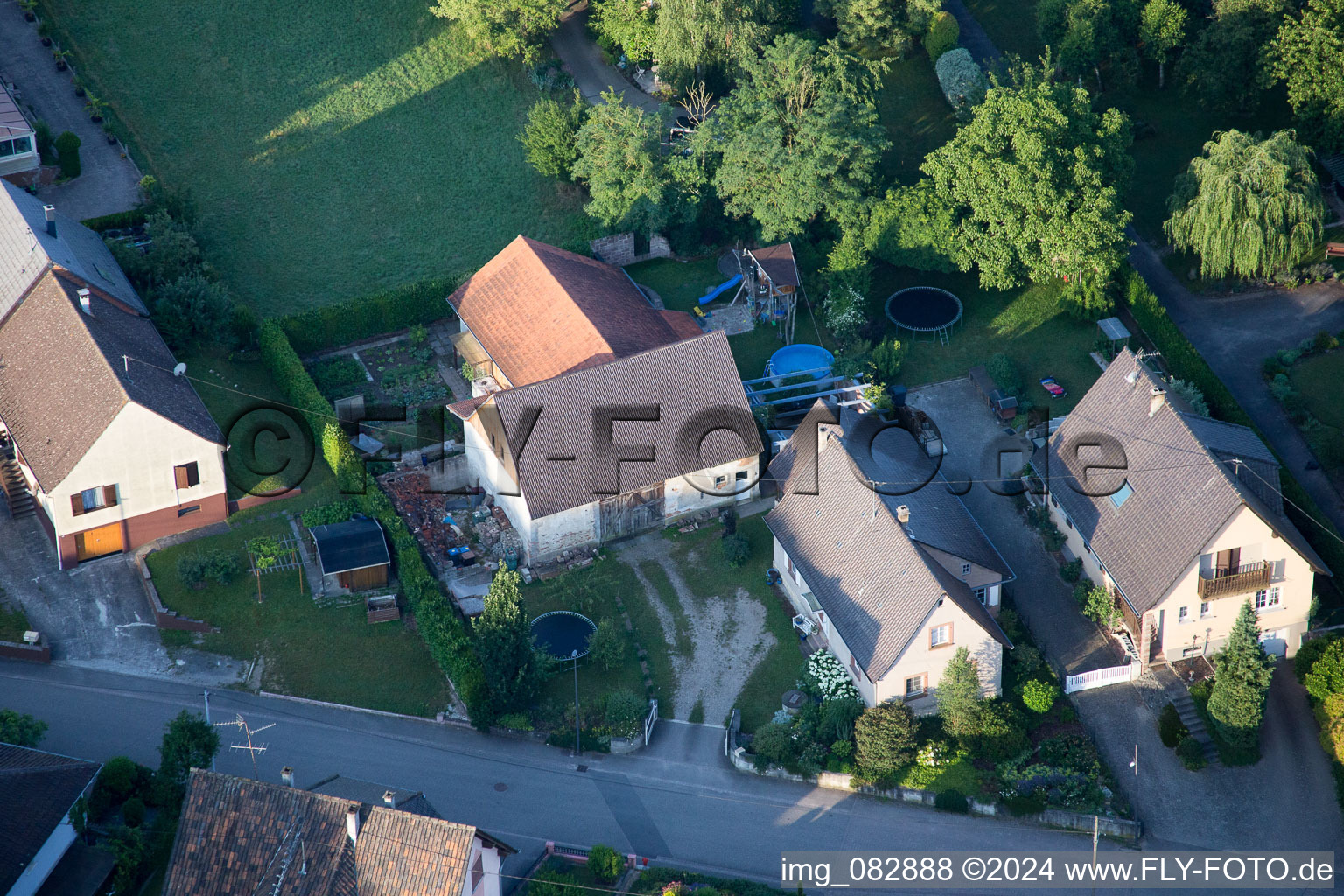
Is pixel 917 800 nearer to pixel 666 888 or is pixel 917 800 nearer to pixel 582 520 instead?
pixel 666 888

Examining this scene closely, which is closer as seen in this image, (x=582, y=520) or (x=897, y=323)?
(x=582, y=520)

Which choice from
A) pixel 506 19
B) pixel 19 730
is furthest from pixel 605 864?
pixel 506 19

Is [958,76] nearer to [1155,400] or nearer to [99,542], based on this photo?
[1155,400]

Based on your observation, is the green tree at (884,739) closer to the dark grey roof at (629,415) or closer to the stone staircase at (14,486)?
the dark grey roof at (629,415)

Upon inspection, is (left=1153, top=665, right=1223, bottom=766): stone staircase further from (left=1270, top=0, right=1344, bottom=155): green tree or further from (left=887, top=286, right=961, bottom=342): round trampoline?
(left=1270, top=0, right=1344, bottom=155): green tree

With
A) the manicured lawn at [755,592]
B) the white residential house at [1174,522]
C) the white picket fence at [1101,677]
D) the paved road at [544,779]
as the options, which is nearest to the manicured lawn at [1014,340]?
the white residential house at [1174,522]

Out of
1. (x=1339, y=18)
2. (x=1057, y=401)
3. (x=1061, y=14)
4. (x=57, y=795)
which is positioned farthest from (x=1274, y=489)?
(x=57, y=795)
